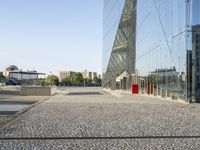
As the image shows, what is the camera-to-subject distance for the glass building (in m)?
24.4

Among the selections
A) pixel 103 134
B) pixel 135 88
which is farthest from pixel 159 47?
pixel 103 134

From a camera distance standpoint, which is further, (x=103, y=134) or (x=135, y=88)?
(x=135, y=88)

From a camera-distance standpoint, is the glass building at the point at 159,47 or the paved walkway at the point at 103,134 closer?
→ the paved walkway at the point at 103,134

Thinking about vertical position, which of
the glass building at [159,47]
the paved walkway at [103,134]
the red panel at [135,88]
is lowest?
the paved walkway at [103,134]

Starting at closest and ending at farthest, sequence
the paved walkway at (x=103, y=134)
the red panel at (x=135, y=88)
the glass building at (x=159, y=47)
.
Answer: the paved walkway at (x=103, y=134) < the glass building at (x=159, y=47) < the red panel at (x=135, y=88)

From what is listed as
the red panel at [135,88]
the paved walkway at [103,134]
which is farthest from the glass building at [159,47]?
the paved walkway at [103,134]

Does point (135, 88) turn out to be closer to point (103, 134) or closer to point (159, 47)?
point (159, 47)

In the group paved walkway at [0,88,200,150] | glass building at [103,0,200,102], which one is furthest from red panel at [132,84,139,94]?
paved walkway at [0,88,200,150]

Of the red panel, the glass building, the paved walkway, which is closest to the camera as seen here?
the paved walkway

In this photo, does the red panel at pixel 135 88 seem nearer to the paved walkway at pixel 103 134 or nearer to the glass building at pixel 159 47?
the glass building at pixel 159 47

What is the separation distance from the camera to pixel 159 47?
1280 inches

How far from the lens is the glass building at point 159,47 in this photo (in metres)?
24.4

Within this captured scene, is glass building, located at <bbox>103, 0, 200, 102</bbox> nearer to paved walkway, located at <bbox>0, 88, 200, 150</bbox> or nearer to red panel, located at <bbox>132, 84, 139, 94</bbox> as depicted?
red panel, located at <bbox>132, 84, 139, 94</bbox>

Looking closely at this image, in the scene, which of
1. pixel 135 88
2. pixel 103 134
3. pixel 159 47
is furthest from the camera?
pixel 135 88
